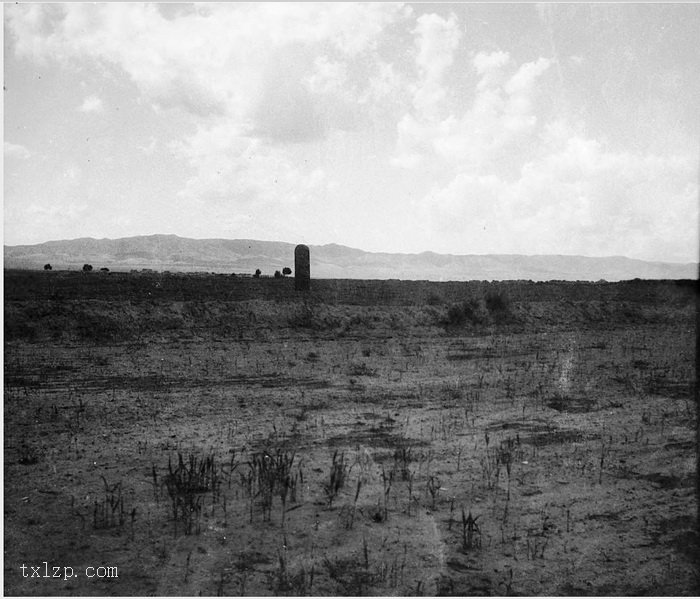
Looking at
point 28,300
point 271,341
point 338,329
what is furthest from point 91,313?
point 338,329

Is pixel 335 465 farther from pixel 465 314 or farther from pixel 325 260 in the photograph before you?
pixel 325 260

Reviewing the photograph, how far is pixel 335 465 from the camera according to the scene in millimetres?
6320

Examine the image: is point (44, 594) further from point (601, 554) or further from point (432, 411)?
point (432, 411)

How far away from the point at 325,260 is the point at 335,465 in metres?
140

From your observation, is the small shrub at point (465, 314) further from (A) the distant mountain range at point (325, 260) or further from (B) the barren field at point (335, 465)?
(A) the distant mountain range at point (325, 260)

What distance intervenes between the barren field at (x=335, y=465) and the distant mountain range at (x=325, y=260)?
9100 centimetres

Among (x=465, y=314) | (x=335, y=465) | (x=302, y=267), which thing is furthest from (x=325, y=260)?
(x=335, y=465)

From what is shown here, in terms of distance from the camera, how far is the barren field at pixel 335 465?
4602 mm

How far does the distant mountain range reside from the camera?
116250 millimetres

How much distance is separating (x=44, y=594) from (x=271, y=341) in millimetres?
11630

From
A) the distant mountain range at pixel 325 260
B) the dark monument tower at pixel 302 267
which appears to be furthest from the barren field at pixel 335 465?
the distant mountain range at pixel 325 260

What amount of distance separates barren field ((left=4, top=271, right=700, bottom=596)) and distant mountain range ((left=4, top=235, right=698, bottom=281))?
9100 centimetres

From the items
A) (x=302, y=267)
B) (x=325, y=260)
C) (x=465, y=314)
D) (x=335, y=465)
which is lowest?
(x=335, y=465)

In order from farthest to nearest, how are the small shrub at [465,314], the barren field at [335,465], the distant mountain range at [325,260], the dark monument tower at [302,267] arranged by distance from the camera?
the distant mountain range at [325,260] < the dark monument tower at [302,267] < the small shrub at [465,314] < the barren field at [335,465]
